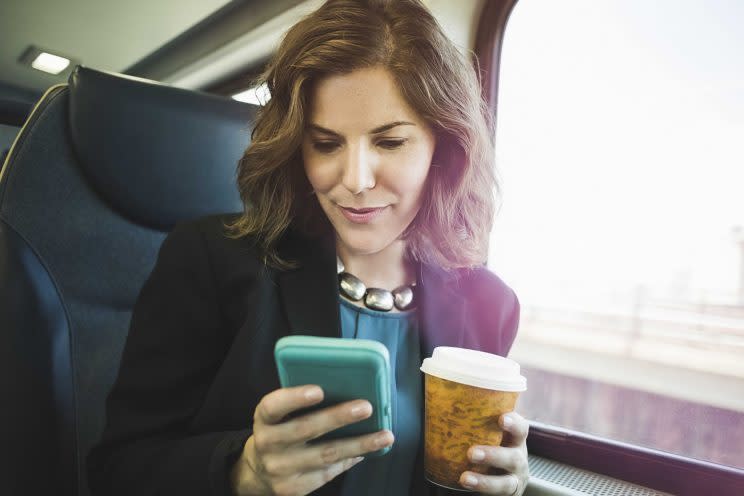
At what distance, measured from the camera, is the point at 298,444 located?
652mm

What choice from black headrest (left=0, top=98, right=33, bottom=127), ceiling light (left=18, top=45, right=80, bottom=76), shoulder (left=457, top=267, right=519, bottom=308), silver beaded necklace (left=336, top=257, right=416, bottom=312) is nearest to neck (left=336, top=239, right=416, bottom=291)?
silver beaded necklace (left=336, top=257, right=416, bottom=312)

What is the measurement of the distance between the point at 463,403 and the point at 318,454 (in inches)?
8.3

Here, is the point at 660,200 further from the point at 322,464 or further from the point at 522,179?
the point at 322,464

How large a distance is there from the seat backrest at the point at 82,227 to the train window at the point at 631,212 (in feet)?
2.86

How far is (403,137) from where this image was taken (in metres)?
0.98

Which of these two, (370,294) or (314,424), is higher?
(370,294)

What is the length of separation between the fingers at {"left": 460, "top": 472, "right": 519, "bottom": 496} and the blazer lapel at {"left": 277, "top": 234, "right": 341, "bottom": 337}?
374 mm

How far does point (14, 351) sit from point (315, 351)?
0.80m

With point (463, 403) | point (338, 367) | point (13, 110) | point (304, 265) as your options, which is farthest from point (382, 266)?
point (13, 110)

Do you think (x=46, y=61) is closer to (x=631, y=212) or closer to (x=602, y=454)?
(x=631, y=212)

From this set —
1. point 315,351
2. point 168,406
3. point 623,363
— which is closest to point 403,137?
point 315,351

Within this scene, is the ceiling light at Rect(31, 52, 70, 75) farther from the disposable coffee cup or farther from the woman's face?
the disposable coffee cup

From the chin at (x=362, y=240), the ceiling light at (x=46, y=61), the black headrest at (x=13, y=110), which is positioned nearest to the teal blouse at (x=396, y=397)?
the chin at (x=362, y=240)

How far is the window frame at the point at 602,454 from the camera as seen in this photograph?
124 cm
